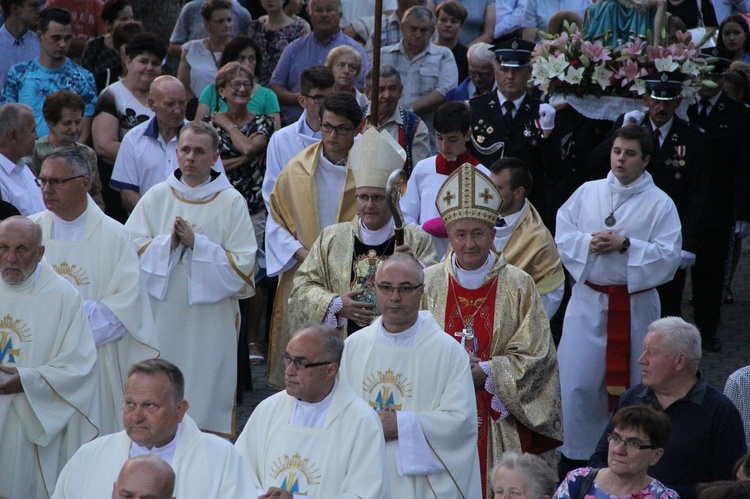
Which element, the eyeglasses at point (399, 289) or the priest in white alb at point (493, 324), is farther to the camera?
the priest in white alb at point (493, 324)

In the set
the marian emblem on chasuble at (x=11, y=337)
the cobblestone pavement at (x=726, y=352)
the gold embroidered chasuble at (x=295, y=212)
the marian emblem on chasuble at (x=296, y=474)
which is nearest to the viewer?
the marian emblem on chasuble at (x=296, y=474)

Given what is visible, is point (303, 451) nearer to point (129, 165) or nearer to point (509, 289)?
point (509, 289)

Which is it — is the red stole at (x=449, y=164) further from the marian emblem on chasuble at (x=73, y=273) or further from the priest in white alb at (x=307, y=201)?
the marian emblem on chasuble at (x=73, y=273)

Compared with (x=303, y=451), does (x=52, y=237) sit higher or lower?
higher

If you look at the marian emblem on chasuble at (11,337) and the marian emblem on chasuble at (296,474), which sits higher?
the marian emblem on chasuble at (11,337)

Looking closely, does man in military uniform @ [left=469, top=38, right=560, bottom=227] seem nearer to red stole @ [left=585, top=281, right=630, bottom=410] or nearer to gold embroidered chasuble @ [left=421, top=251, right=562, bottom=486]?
red stole @ [left=585, top=281, right=630, bottom=410]

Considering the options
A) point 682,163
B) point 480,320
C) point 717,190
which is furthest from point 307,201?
point 717,190

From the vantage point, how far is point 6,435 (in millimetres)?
6891

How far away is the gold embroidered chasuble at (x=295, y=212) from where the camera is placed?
8516mm

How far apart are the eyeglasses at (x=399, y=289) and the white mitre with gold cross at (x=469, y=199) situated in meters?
0.90

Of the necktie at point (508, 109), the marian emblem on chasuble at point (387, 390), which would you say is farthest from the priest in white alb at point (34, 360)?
the necktie at point (508, 109)

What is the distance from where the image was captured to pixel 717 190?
10.8m

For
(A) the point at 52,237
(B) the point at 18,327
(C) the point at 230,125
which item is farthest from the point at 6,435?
(C) the point at 230,125

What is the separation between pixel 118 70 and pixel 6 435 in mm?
5499
